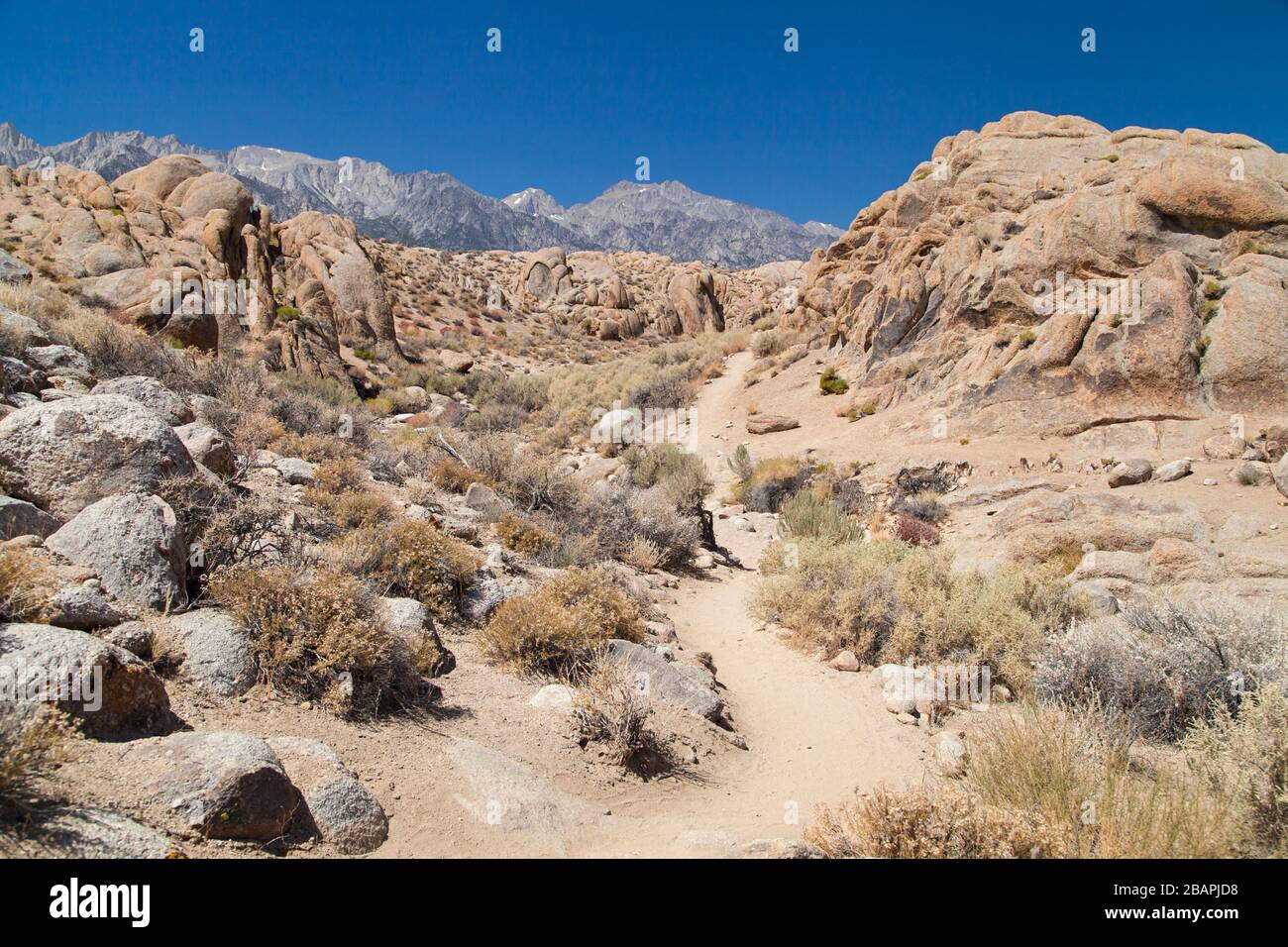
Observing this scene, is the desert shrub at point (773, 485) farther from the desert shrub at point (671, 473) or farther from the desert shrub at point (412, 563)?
the desert shrub at point (412, 563)

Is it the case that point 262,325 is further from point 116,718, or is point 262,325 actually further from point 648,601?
point 116,718

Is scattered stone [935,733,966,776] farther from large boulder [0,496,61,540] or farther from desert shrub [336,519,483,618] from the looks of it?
large boulder [0,496,61,540]

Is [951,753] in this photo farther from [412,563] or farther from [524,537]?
[524,537]

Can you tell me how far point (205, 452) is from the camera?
5.93 meters

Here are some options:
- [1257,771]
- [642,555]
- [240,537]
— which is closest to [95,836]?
[240,537]

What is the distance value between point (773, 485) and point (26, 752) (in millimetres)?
12032

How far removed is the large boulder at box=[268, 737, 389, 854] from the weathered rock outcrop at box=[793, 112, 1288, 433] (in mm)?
13325

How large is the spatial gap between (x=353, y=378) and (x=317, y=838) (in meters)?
18.1

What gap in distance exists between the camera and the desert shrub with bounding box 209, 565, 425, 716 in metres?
3.74

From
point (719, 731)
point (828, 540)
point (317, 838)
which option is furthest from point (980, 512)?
point (317, 838)

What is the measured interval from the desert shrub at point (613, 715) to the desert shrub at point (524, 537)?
3303mm

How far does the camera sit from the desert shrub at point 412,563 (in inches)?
208

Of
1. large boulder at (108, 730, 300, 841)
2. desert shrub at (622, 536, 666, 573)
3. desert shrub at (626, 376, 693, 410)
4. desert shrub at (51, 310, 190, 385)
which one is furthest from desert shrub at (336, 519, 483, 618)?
desert shrub at (626, 376, 693, 410)

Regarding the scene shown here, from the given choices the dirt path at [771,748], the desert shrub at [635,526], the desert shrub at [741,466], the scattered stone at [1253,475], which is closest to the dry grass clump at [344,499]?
the desert shrub at [635,526]
